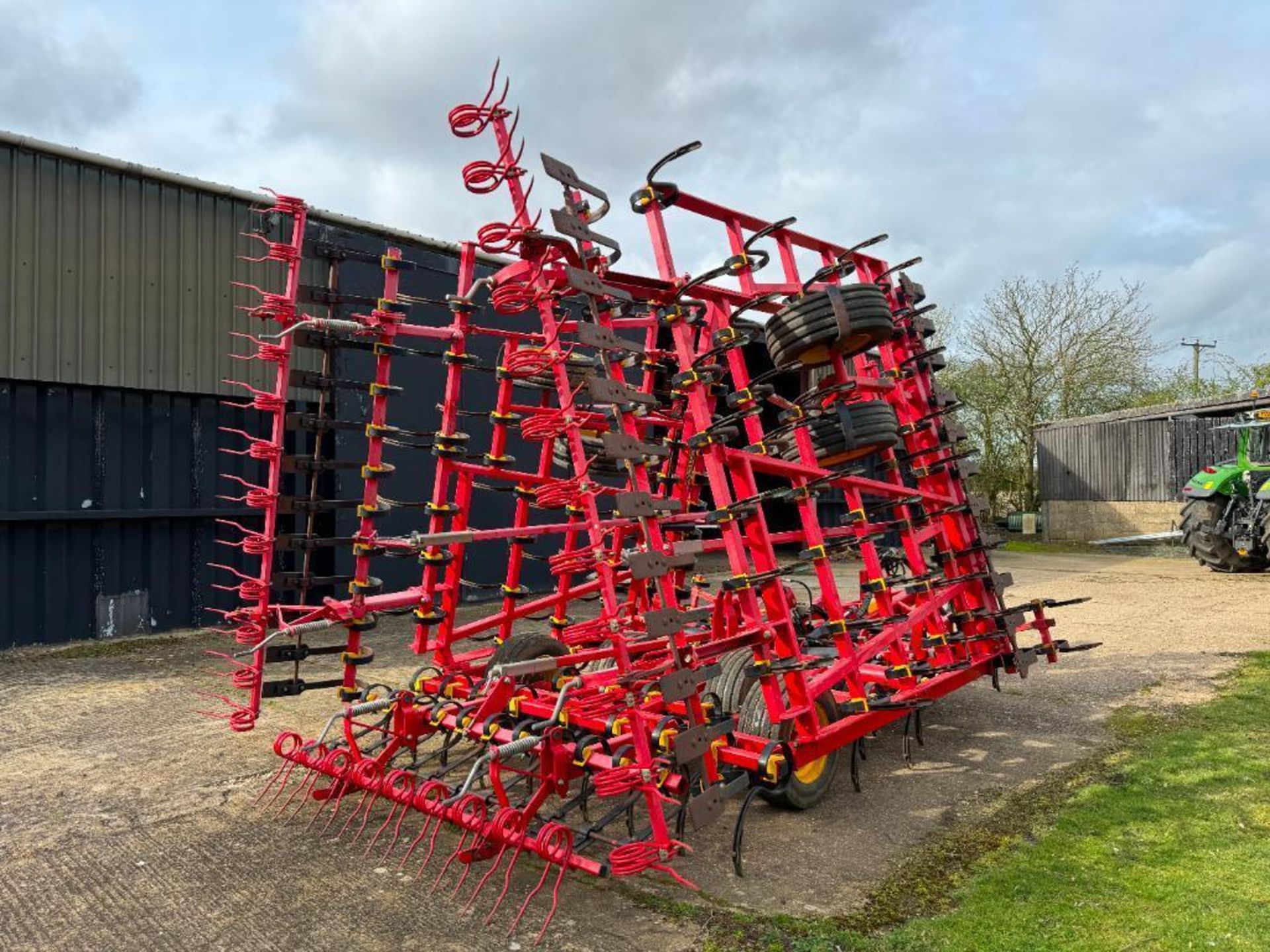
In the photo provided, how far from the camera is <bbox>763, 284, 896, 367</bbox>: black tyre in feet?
14.3

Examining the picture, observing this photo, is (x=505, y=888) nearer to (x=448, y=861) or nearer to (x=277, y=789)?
(x=448, y=861)

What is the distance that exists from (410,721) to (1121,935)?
3003mm

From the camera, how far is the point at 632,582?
5.59 metres

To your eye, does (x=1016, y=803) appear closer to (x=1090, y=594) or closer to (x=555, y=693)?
(x=555, y=693)

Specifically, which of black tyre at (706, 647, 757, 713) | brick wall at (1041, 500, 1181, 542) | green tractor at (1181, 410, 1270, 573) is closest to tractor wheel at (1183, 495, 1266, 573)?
green tractor at (1181, 410, 1270, 573)

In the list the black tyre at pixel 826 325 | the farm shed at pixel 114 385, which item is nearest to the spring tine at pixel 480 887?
the black tyre at pixel 826 325

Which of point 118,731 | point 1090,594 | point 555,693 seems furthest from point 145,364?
point 1090,594

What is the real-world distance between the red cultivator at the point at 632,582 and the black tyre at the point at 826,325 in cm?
2

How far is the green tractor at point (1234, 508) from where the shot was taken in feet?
A: 45.0

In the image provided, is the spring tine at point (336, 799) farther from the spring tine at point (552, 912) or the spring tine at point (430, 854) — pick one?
the spring tine at point (552, 912)

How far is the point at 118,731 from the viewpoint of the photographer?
18.6 feet

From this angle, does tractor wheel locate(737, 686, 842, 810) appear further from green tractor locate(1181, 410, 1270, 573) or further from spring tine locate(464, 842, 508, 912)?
green tractor locate(1181, 410, 1270, 573)

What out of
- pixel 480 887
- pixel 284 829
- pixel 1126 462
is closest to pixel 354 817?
pixel 284 829

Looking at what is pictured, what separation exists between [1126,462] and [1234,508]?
22.5 ft
